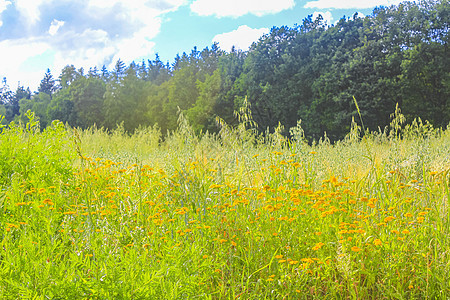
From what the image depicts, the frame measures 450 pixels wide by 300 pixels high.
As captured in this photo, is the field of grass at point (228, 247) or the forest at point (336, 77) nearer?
the field of grass at point (228, 247)

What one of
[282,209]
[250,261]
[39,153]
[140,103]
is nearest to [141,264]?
[250,261]

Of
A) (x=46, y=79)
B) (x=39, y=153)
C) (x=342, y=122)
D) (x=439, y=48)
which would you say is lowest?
(x=342, y=122)

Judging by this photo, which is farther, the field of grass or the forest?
the forest

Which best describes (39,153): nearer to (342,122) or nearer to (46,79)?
(342,122)

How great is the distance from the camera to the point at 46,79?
75.4 metres

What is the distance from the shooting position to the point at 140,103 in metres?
29.8

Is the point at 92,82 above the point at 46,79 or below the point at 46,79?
below

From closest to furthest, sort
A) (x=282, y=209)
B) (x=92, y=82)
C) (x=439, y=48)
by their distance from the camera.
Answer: (x=282, y=209) < (x=439, y=48) < (x=92, y=82)

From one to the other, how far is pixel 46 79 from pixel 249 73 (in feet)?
225

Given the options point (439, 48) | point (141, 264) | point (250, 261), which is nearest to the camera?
point (141, 264)

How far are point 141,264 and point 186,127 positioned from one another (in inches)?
76.6

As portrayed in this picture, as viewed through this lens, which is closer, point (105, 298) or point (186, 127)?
point (105, 298)

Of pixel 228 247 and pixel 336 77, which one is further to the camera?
pixel 336 77

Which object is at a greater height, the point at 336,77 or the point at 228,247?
the point at 336,77
